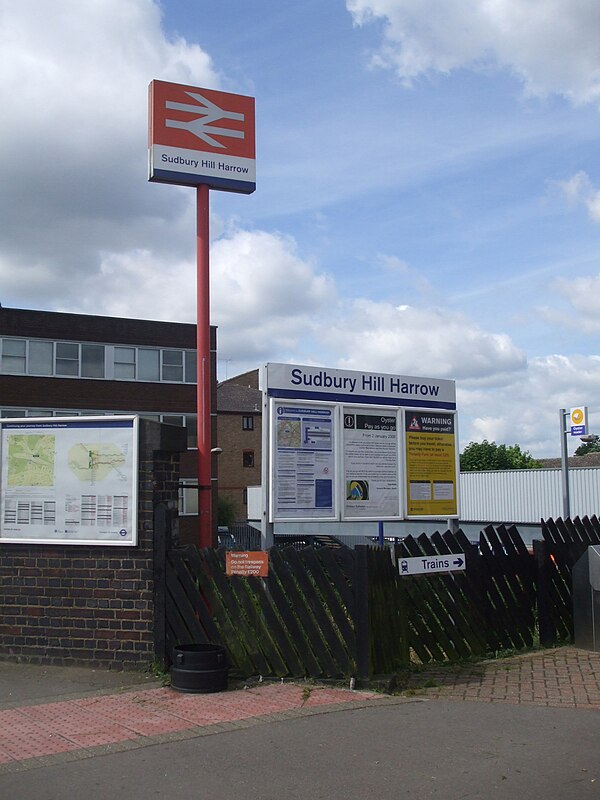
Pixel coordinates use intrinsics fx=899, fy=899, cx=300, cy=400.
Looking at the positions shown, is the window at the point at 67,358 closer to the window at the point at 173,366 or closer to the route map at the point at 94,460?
the window at the point at 173,366

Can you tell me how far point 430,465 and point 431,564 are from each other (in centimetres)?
318

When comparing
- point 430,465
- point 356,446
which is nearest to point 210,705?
point 356,446

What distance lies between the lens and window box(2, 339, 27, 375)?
4462 centimetres

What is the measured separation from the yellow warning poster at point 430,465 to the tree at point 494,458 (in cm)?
7528

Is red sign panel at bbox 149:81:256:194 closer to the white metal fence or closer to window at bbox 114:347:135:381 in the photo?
window at bbox 114:347:135:381

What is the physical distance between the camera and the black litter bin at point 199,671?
8156 mm

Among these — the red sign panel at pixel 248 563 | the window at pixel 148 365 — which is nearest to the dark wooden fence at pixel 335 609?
the red sign panel at pixel 248 563

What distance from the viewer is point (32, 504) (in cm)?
970

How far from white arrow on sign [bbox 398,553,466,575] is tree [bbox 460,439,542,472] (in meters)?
78.3

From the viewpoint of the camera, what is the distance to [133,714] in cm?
746

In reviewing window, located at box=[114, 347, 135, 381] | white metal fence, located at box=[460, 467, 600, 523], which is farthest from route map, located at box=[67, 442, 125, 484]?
white metal fence, located at box=[460, 467, 600, 523]

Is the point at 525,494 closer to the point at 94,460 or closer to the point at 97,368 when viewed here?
the point at 97,368

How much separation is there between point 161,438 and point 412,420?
173 inches

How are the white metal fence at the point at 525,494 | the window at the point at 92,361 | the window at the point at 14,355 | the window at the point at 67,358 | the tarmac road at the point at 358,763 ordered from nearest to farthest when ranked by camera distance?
the tarmac road at the point at 358,763 < the window at the point at 14,355 < the window at the point at 67,358 < the window at the point at 92,361 < the white metal fence at the point at 525,494
